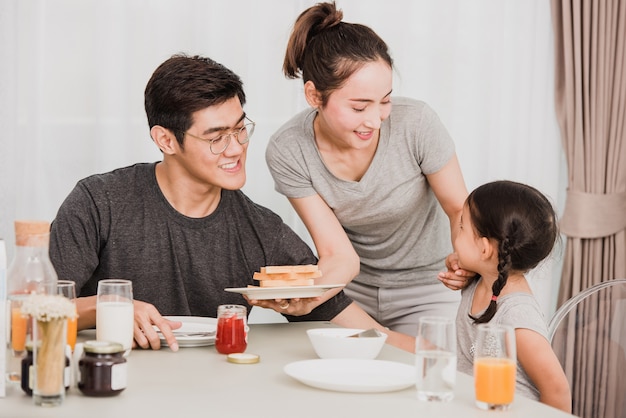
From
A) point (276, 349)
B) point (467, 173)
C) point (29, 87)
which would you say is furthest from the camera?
point (467, 173)

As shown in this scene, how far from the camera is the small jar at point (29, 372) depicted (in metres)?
1.54

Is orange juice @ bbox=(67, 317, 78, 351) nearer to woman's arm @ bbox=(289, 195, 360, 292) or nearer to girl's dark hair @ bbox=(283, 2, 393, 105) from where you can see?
woman's arm @ bbox=(289, 195, 360, 292)

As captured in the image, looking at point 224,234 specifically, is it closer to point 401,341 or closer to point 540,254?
point 401,341

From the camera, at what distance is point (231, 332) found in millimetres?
1954

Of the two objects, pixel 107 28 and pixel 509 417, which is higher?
pixel 107 28

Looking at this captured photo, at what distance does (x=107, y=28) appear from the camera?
314 centimetres

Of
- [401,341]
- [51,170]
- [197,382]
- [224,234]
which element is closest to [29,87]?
[51,170]

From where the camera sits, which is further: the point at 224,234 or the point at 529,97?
the point at 529,97

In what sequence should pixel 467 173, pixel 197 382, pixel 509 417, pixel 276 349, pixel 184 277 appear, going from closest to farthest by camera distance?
pixel 509 417 → pixel 197 382 → pixel 276 349 → pixel 184 277 → pixel 467 173

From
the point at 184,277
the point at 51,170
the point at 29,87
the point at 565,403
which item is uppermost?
the point at 29,87

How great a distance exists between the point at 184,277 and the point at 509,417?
117cm

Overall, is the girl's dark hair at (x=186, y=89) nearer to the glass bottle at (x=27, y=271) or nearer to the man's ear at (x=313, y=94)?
the man's ear at (x=313, y=94)

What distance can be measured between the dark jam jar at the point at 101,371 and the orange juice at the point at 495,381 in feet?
1.93

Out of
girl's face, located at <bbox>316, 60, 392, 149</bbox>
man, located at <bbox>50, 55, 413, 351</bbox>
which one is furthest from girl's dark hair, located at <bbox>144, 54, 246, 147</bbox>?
girl's face, located at <bbox>316, 60, 392, 149</bbox>
